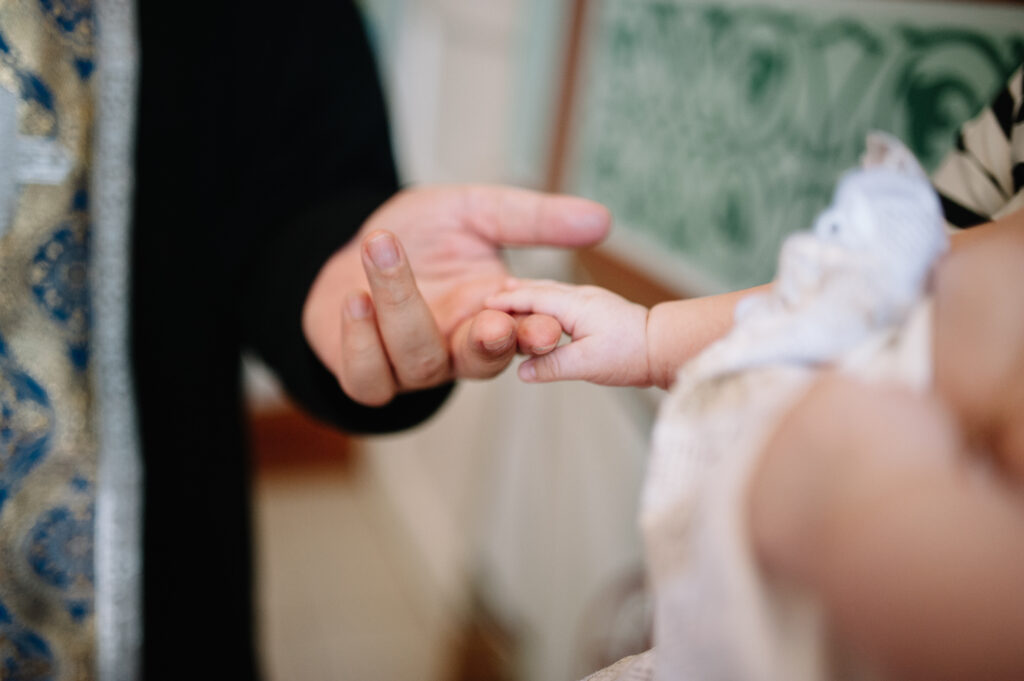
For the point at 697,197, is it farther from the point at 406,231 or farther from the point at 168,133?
the point at 168,133

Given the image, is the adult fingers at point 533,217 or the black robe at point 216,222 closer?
the adult fingers at point 533,217

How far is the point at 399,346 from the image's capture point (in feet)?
1.03

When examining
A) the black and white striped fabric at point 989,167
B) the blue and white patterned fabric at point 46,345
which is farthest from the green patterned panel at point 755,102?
the blue and white patterned fabric at point 46,345

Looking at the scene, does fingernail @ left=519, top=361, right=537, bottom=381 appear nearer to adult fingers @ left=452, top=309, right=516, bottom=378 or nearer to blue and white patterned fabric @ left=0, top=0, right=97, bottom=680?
adult fingers @ left=452, top=309, right=516, bottom=378

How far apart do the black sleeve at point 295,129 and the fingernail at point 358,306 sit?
177 millimetres

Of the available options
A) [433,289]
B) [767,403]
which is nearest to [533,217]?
[433,289]

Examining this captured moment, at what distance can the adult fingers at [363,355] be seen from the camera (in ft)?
1.01

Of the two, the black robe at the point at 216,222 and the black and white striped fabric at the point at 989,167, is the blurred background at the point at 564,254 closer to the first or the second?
the black and white striped fabric at the point at 989,167

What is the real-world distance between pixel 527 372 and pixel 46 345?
0.32 meters

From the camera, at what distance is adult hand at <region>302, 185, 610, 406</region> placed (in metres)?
0.28

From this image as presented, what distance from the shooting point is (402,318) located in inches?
11.8

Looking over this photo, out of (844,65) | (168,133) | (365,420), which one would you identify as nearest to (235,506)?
(365,420)

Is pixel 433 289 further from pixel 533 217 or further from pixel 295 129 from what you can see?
pixel 295 129

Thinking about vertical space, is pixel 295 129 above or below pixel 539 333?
above
